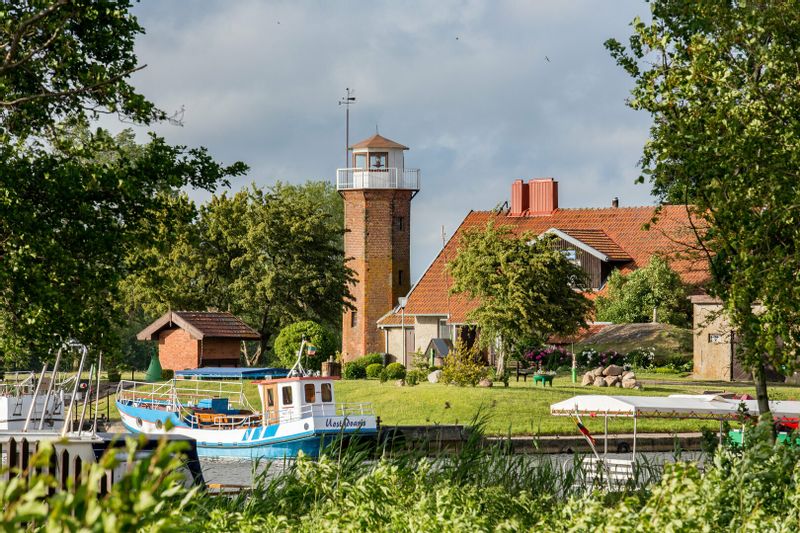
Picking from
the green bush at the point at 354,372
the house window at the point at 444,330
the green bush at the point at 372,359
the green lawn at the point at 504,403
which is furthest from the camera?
the house window at the point at 444,330

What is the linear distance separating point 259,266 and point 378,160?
38.2 feet

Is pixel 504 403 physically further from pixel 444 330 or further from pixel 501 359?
pixel 444 330

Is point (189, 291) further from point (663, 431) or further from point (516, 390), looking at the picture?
point (663, 431)

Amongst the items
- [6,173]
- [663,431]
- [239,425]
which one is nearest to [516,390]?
[663,431]

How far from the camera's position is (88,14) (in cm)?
1748

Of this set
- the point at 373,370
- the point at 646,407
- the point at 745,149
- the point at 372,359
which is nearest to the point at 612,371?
the point at 373,370

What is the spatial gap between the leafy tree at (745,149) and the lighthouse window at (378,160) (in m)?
52.3

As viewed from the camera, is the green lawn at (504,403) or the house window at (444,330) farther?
the house window at (444,330)

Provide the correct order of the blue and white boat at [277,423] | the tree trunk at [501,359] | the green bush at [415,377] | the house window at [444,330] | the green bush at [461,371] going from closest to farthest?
the blue and white boat at [277,423], the green bush at [461,371], the green bush at [415,377], the tree trunk at [501,359], the house window at [444,330]

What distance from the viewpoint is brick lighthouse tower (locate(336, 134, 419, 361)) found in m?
66.9

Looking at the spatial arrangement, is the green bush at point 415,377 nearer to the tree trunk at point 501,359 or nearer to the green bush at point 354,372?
the tree trunk at point 501,359

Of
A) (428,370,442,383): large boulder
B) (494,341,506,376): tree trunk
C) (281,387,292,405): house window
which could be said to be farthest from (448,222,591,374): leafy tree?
(281,387,292,405): house window

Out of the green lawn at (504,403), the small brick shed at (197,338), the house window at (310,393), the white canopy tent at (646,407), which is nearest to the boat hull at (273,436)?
the house window at (310,393)

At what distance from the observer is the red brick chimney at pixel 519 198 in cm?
6925
